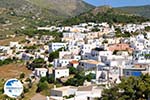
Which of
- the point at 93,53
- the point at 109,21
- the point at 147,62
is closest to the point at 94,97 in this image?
the point at 147,62

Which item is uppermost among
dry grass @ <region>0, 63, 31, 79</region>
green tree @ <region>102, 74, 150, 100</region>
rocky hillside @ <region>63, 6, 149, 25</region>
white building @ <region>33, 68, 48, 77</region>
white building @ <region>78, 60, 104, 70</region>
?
rocky hillside @ <region>63, 6, 149, 25</region>

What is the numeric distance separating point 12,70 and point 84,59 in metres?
11.4

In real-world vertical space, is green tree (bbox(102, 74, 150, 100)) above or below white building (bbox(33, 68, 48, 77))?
above

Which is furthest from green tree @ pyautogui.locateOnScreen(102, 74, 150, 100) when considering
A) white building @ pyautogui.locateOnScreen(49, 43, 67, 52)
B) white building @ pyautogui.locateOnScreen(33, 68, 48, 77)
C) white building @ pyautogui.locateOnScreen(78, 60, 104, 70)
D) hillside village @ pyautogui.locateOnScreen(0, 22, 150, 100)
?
white building @ pyautogui.locateOnScreen(49, 43, 67, 52)

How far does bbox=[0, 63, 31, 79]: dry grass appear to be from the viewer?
1999 inches

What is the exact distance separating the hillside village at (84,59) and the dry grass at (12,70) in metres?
0.79

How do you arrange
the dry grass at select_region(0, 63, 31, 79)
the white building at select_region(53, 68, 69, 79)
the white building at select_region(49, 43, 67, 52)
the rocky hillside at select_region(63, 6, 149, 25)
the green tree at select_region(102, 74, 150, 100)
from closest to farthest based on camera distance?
the green tree at select_region(102, 74, 150, 100)
the white building at select_region(53, 68, 69, 79)
the dry grass at select_region(0, 63, 31, 79)
the white building at select_region(49, 43, 67, 52)
the rocky hillside at select_region(63, 6, 149, 25)

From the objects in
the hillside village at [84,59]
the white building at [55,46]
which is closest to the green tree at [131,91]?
the hillside village at [84,59]

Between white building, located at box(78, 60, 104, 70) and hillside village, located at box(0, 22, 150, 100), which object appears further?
white building, located at box(78, 60, 104, 70)

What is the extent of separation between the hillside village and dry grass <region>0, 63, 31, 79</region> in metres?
0.79

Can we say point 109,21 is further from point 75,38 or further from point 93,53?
point 93,53

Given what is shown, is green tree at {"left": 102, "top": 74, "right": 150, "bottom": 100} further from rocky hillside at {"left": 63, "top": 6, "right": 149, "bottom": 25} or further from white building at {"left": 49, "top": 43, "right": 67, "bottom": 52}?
rocky hillside at {"left": 63, "top": 6, "right": 149, "bottom": 25}

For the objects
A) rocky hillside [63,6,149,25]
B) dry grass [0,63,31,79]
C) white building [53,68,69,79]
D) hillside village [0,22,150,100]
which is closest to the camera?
hillside village [0,22,150,100]

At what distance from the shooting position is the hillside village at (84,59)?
34.4 metres
